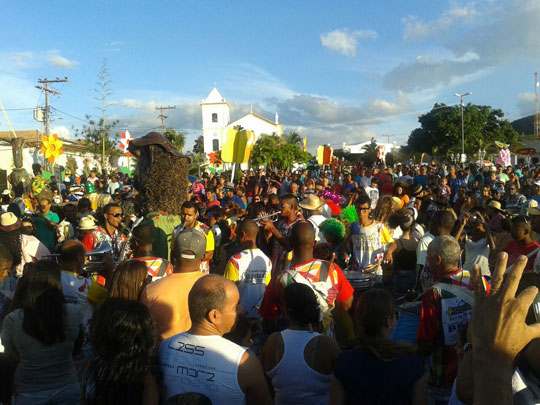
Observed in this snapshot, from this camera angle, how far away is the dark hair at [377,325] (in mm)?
2172

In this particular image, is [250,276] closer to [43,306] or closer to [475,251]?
[43,306]

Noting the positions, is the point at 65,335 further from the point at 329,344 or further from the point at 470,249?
the point at 470,249

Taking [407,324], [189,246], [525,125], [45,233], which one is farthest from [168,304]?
[525,125]

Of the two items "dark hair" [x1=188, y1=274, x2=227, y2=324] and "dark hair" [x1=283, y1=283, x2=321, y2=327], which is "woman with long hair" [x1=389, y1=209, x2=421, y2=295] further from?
"dark hair" [x1=188, y1=274, x2=227, y2=324]

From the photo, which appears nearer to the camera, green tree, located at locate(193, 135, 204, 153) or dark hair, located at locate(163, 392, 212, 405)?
dark hair, located at locate(163, 392, 212, 405)

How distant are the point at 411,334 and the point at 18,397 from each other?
2.51 m

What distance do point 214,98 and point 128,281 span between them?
76080mm

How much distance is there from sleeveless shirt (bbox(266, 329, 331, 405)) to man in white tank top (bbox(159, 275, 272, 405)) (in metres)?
0.32

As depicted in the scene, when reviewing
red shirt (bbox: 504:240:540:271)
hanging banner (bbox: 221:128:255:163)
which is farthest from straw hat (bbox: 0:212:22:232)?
hanging banner (bbox: 221:128:255:163)

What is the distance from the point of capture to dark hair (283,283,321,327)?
8.52ft

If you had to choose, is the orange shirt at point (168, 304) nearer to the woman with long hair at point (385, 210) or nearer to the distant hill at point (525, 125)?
the woman with long hair at point (385, 210)

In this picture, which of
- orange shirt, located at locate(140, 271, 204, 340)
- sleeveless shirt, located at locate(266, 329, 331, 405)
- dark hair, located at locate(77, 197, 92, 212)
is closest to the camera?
sleeveless shirt, located at locate(266, 329, 331, 405)

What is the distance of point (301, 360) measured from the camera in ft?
8.21

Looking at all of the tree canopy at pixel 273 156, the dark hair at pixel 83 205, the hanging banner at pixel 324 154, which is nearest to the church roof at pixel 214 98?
the tree canopy at pixel 273 156
